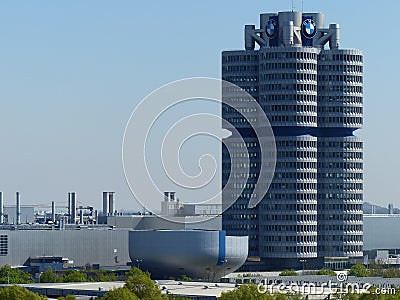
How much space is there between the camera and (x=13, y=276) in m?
185

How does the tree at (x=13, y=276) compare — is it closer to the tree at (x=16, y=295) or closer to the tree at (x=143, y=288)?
the tree at (x=143, y=288)

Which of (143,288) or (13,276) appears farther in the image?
(13,276)

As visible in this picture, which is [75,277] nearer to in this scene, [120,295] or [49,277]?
[49,277]

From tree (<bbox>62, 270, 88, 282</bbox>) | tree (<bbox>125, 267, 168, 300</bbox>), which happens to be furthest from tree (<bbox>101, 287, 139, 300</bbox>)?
tree (<bbox>62, 270, 88, 282</bbox>)

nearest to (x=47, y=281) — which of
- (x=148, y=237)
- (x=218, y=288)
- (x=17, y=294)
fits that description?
(x=148, y=237)

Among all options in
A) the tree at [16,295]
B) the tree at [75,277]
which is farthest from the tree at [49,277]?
the tree at [16,295]

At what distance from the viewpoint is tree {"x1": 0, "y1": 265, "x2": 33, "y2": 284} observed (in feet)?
588

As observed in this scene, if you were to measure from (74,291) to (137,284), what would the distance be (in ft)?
53.0

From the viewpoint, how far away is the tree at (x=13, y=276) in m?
179

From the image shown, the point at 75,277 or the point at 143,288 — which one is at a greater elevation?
the point at 75,277

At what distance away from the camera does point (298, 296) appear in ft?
440

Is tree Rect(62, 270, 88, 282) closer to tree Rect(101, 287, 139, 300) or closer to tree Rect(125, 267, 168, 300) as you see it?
tree Rect(125, 267, 168, 300)

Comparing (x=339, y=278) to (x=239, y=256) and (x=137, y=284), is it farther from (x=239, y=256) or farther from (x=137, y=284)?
(x=137, y=284)

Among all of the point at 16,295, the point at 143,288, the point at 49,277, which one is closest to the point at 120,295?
the point at 16,295
